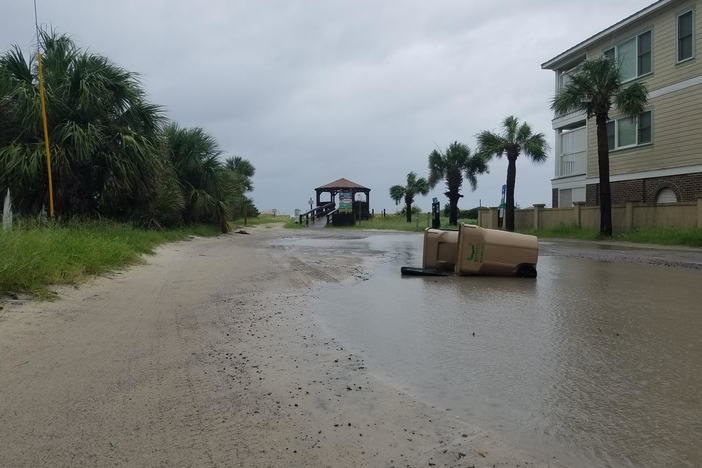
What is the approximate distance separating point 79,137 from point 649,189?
23.7m

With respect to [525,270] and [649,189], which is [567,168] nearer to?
[649,189]

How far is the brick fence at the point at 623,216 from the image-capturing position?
2112cm

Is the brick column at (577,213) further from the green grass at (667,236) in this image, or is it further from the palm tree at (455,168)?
the palm tree at (455,168)

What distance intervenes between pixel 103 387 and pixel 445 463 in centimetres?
243

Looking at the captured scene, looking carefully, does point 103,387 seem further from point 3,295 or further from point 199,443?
point 3,295

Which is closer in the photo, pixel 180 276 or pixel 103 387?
pixel 103 387

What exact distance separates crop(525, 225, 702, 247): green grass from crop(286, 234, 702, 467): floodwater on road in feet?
38.4

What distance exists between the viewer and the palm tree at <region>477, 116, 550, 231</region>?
32844mm

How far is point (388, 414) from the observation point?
134 inches

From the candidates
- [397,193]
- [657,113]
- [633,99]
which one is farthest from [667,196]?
[397,193]

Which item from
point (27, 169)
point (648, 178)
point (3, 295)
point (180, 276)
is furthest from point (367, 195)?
point (3, 295)

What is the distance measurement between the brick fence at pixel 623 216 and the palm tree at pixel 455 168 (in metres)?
11.4

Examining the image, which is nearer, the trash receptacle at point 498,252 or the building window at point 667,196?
the trash receptacle at point 498,252

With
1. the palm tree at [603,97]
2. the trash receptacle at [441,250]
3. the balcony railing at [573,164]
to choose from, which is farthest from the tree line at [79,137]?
the balcony railing at [573,164]
